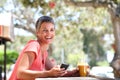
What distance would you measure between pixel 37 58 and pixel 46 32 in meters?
0.20

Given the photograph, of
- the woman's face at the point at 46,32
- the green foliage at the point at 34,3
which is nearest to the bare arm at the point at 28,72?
the woman's face at the point at 46,32

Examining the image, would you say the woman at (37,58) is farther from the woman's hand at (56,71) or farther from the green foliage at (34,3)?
the green foliage at (34,3)

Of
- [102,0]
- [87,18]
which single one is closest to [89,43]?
[87,18]

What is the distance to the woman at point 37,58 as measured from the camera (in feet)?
6.91

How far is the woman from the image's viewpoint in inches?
82.9

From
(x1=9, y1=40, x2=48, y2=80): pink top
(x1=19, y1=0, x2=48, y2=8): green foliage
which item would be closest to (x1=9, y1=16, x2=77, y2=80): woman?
(x1=9, y1=40, x2=48, y2=80): pink top

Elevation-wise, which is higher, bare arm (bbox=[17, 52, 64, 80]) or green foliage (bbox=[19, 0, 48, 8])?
green foliage (bbox=[19, 0, 48, 8])

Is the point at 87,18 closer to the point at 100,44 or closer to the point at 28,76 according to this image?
the point at 28,76

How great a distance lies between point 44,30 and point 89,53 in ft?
133

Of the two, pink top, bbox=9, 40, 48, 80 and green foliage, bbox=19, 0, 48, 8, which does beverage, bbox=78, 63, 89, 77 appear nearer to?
pink top, bbox=9, 40, 48, 80

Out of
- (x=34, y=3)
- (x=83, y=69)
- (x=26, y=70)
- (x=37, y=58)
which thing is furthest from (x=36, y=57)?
(x=34, y=3)

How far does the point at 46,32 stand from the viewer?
7.56ft

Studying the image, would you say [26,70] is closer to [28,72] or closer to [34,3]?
[28,72]

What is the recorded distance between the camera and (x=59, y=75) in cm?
214
